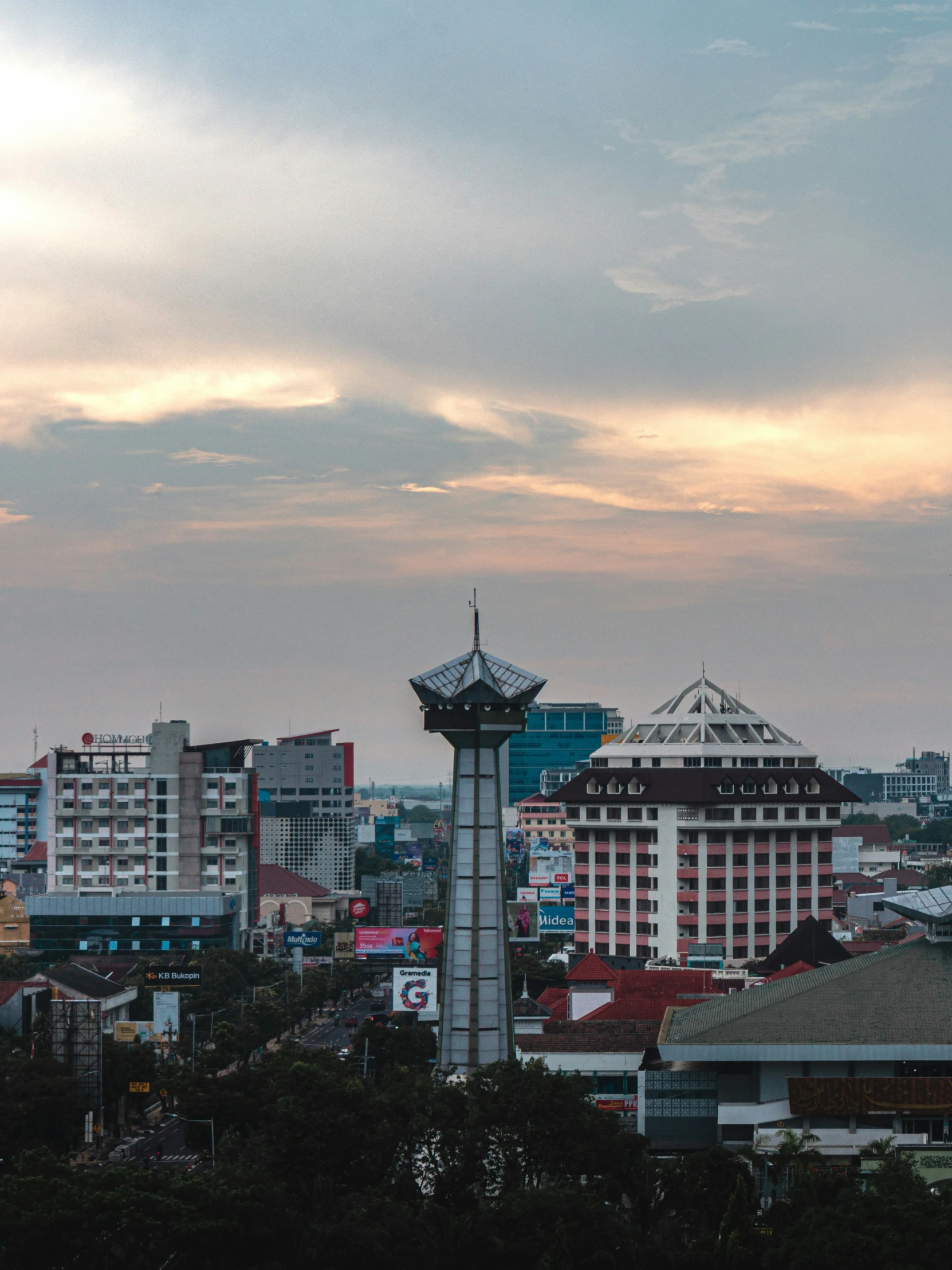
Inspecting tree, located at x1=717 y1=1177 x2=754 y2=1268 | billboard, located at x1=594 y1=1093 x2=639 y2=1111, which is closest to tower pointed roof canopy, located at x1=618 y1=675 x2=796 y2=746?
billboard, located at x1=594 y1=1093 x2=639 y2=1111

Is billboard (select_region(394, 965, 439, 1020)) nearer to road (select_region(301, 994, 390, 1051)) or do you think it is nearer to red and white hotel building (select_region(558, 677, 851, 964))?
road (select_region(301, 994, 390, 1051))

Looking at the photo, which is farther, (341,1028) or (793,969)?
(341,1028)

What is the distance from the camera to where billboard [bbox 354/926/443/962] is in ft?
583

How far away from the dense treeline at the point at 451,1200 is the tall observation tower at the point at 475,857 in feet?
11.9

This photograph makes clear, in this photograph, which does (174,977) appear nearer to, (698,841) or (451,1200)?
(698,841)

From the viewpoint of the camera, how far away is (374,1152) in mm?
69750

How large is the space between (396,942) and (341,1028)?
61.0 ft

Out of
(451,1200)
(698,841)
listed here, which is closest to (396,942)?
(698,841)

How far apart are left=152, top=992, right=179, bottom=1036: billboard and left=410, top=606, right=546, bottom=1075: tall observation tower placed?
→ 62951 millimetres

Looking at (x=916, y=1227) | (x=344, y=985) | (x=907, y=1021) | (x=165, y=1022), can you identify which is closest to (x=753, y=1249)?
(x=916, y=1227)

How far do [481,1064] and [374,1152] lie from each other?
9.19m

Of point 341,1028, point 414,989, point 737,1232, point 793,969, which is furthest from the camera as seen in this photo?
point 341,1028

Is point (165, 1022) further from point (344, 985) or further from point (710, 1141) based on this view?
point (710, 1141)

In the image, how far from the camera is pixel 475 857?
7981 centimetres
